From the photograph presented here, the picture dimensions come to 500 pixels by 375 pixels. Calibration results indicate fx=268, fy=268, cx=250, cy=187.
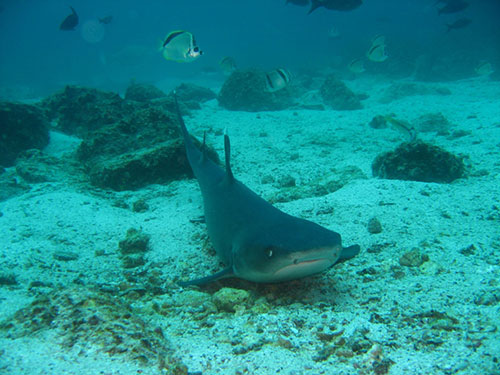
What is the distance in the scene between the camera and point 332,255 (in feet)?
6.52

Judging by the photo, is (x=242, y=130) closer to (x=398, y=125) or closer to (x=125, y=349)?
(x=398, y=125)

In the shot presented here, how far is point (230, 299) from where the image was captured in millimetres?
2340

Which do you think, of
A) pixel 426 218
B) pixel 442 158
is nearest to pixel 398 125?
pixel 442 158

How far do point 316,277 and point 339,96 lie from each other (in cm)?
1459

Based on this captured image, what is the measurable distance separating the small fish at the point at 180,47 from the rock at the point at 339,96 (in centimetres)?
A: 1012

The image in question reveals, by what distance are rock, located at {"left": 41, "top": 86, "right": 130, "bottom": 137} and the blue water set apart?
67.0 ft

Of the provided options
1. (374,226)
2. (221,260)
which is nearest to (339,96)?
(374,226)

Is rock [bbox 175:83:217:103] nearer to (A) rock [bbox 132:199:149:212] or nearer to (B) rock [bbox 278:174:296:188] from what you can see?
(B) rock [bbox 278:174:296:188]

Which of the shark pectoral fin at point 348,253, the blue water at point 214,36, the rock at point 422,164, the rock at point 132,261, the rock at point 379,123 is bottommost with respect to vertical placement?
the shark pectoral fin at point 348,253

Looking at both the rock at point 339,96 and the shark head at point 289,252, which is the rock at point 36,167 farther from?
the rock at point 339,96

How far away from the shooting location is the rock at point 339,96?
14727 mm

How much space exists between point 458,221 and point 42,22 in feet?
500

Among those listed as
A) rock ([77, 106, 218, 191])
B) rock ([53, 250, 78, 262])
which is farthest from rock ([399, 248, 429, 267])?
rock ([77, 106, 218, 191])

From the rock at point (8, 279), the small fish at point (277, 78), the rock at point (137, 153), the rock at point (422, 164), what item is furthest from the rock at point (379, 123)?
the rock at point (8, 279)
